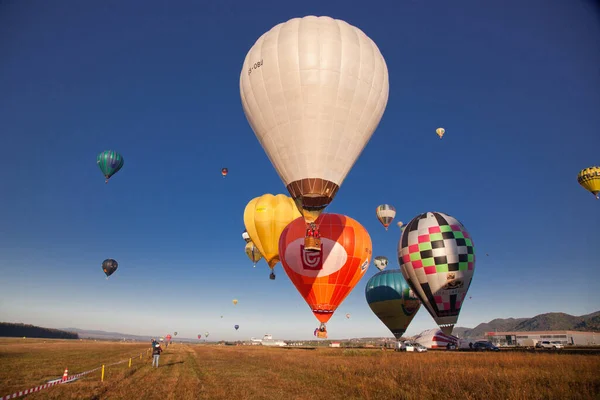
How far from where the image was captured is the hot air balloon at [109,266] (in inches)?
1881

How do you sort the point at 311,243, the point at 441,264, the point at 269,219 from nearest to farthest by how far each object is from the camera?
the point at 311,243 < the point at 441,264 < the point at 269,219

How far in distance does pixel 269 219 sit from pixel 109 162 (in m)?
15.6

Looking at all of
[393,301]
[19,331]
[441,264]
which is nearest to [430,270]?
[441,264]

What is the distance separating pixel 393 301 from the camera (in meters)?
36.8

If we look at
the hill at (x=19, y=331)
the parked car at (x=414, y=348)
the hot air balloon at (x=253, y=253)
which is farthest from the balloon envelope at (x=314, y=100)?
the hill at (x=19, y=331)

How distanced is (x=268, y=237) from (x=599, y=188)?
92.0ft

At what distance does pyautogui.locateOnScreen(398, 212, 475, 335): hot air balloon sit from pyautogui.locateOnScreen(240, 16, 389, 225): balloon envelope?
10157 mm

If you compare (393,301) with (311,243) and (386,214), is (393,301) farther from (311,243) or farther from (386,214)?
(311,243)

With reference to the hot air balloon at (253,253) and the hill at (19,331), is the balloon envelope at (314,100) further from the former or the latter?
the hill at (19,331)

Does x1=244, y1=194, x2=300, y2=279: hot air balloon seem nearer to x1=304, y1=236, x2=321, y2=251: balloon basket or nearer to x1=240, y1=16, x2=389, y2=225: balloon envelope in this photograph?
x1=304, y1=236, x2=321, y2=251: balloon basket

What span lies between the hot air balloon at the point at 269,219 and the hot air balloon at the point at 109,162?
12.6 m

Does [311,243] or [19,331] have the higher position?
[311,243]

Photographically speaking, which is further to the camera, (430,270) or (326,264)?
(430,270)

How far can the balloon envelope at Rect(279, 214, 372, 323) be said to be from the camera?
23078 millimetres
